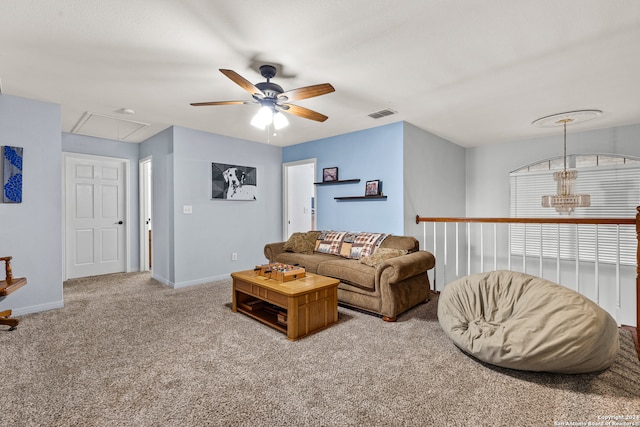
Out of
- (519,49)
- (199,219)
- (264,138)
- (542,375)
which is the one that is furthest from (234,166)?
(542,375)

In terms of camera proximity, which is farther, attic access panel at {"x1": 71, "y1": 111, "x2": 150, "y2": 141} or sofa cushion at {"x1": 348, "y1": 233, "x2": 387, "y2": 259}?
attic access panel at {"x1": 71, "y1": 111, "x2": 150, "y2": 141}

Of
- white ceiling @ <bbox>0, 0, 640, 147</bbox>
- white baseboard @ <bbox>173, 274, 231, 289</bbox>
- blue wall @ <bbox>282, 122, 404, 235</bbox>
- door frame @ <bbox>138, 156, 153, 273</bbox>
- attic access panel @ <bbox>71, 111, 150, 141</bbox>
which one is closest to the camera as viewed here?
white ceiling @ <bbox>0, 0, 640, 147</bbox>

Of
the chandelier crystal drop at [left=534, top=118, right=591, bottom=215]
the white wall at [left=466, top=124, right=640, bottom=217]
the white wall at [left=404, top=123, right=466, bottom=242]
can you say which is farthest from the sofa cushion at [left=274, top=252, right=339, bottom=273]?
the white wall at [left=466, top=124, right=640, bottom=217]

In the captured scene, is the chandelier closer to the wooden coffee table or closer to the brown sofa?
the brown sofa

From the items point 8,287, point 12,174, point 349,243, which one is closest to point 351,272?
point 349,243

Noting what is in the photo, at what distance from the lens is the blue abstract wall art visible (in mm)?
3117

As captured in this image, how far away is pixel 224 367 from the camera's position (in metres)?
2.15

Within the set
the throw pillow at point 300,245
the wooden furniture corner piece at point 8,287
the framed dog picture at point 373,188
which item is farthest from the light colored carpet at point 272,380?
the framed dog picture at point 373,188

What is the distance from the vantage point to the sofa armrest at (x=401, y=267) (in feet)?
9.76

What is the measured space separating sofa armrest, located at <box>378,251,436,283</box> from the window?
1.77 meters

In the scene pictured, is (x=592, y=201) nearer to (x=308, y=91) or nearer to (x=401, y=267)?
(x=401, y=267)

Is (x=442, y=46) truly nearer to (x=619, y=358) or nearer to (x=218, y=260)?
(x=619, y=358)

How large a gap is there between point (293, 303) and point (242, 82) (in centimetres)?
176

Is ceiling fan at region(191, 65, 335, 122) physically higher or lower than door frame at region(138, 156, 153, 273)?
higher
